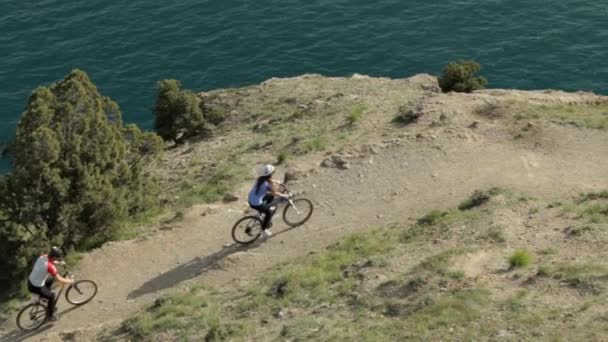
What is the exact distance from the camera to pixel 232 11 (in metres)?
59.6

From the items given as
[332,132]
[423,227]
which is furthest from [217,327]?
[332,132]

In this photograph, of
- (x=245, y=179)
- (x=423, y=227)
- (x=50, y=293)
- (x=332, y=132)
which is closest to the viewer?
(x=50, y=293)

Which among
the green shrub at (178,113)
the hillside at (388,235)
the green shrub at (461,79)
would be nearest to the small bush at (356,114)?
the hillside at (388,235)

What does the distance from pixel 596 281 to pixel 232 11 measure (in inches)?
1773

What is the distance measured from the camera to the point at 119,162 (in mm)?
28531

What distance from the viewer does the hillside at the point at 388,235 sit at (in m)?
19.0

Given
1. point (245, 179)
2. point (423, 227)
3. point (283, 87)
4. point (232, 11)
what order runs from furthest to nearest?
point (232, 11) → point (283, 87) → point (245, 179) → point (423, 227)

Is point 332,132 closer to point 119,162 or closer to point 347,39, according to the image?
point 119,162

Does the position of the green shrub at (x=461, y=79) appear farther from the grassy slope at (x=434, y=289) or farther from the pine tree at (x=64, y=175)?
the pine tree at (x=64, y=175)

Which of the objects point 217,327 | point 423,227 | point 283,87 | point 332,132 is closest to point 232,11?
point 283,87

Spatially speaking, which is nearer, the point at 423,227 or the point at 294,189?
the point at 423,227

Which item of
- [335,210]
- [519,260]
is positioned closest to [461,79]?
[335,210]

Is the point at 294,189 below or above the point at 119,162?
below

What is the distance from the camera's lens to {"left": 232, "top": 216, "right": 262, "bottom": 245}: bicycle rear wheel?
25672 millimetres
